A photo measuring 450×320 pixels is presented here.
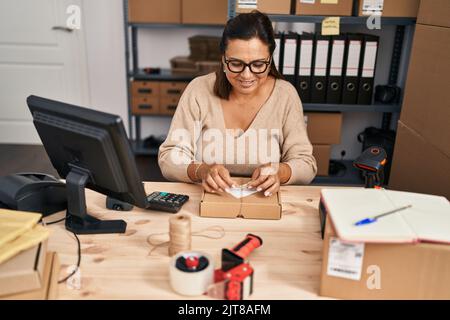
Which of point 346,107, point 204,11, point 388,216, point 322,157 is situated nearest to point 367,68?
point 346,107

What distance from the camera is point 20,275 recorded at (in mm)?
897

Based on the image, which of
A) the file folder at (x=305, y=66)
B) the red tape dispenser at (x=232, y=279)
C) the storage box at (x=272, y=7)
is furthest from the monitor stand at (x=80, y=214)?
the file folder at (x=305, y=66)

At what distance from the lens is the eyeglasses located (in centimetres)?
159

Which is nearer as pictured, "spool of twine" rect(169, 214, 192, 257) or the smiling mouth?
"spool of twine" rect(169, 214, 192, 257)

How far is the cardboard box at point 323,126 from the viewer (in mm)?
3041

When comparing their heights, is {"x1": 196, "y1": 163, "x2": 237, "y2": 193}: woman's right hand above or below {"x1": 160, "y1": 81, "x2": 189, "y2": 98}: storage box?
above

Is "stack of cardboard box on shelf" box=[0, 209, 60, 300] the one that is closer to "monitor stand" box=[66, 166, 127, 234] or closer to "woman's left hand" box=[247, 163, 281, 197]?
"monitor stand" box=[66, 166, 127, 234]

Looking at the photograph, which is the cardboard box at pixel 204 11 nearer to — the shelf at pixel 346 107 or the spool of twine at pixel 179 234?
the shelf at pixel 346 107

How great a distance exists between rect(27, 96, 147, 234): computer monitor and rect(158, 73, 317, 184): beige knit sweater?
1.67 feet

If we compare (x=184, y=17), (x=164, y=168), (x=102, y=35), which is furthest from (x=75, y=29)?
(x=164, y=168)

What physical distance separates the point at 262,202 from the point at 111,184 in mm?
433

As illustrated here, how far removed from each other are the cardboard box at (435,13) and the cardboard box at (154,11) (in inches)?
74.1

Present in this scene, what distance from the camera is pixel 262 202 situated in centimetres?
132

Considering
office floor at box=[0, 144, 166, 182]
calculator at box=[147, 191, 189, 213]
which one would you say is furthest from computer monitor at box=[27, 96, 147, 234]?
office floor at box=[0, 144, 166, 182]
